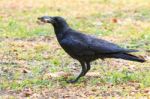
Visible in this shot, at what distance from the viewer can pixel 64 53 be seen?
10.8m

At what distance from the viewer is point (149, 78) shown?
28.3 feet

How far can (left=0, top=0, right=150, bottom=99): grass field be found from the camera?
810cm

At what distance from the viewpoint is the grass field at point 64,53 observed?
8098 mm

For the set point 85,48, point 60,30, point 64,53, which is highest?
point 60,30

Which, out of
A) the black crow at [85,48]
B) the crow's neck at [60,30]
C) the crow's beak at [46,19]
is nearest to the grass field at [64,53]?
the black crow at [85,48]

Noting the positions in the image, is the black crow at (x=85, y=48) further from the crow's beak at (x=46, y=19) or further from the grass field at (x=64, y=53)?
the grass field at (x=64, y=53)

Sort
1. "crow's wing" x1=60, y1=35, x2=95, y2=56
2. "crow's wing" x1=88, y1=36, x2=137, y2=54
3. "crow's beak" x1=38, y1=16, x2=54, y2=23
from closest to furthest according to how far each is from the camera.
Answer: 1. "crow's wing" x1=88, y1=36, x2=137, y2=54
2. "crow's wing" x1=60, y1=35, x2=95, y2=56
3. "crow's beak" x1=38, y1=16, x2=54, y2=23

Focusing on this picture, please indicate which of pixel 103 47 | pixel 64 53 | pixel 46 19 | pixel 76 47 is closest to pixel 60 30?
pixel 46 19

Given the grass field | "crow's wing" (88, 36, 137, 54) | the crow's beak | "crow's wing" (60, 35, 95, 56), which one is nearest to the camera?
the grass field

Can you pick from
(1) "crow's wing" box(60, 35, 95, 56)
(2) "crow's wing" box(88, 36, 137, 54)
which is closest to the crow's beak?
(1) "crow's wing" box(60, 35, 95, 56)

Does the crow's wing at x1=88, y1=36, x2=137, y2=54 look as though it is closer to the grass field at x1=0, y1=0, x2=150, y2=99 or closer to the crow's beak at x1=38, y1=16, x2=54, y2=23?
the grass field at x1=0, y1=0, x2=150, y2=99

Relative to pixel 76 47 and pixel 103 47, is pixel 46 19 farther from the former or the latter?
pixel 103 47

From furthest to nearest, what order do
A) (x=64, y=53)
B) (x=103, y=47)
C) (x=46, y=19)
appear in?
(x=64, y=53) < (x=46, y=19) < (x=103, y=47)

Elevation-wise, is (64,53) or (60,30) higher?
(60,30)
